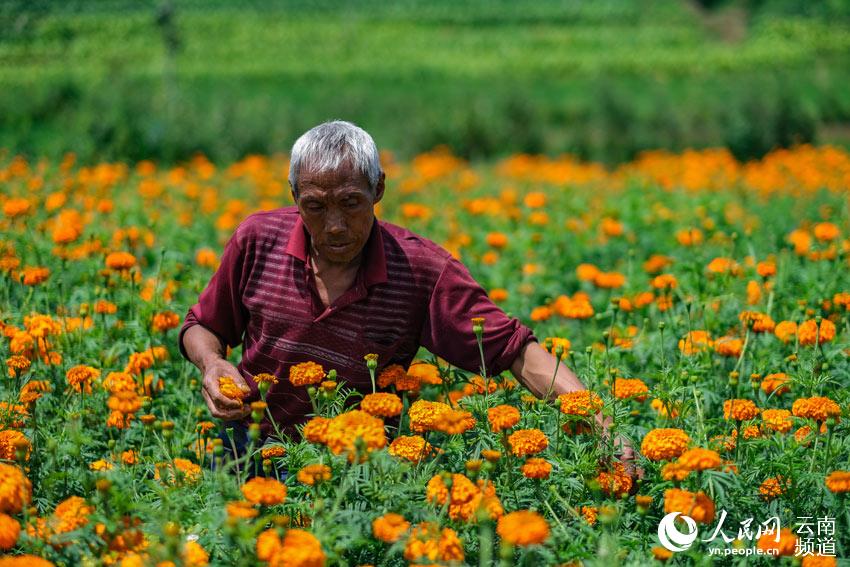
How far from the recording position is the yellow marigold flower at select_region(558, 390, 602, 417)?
81.4 inches

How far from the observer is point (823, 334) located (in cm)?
261

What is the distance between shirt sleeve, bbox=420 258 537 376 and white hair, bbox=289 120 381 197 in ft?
1.16

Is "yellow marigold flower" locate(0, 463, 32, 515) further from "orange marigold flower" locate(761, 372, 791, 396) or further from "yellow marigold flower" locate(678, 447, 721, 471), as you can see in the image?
"orange marigold flower" locate(761, 372, 791, 396)

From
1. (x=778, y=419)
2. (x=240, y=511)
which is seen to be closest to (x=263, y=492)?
(x=240, y=511)

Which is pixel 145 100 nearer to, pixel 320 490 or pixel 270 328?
pixel 270 328

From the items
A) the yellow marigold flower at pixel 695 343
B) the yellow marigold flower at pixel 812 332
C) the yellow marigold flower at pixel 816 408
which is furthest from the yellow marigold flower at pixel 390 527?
the yellow marigold flower at pixel 812 332

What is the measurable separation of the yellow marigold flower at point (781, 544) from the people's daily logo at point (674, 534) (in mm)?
159

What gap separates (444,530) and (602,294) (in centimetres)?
283

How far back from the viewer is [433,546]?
5.22 feet

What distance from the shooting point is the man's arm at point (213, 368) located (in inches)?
88.2

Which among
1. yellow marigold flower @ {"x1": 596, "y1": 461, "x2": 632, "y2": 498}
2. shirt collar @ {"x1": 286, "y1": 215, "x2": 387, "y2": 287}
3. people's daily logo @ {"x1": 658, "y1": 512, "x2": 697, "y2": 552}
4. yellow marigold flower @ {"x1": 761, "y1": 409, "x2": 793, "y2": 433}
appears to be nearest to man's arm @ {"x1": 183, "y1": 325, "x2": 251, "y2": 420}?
shirt collar @ {"x1": 286, "y1": 215, "x2": 387, "y2": 287}

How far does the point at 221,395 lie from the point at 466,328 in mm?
655

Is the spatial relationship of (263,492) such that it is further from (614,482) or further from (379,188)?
(379,188)

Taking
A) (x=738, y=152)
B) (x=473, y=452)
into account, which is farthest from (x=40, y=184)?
(x=738, y=152)
